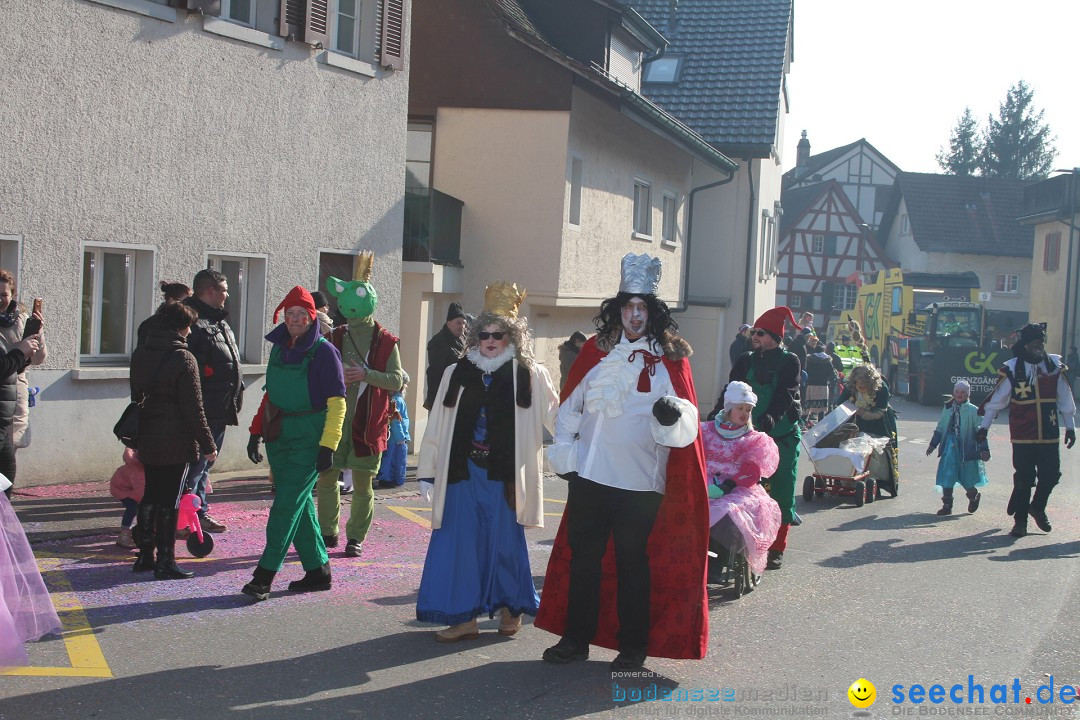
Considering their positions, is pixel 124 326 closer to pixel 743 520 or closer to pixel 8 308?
pixel 8 308

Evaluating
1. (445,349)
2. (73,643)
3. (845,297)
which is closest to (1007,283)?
(845,297)

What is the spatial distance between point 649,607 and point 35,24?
7255 millimetres

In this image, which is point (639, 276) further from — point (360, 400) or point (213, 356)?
point (213, 356)

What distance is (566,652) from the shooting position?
5.91 m

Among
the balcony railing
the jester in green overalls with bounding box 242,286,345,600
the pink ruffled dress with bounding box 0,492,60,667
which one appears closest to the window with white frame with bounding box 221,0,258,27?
the balcony railing

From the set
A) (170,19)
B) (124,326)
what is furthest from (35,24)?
(124,326)

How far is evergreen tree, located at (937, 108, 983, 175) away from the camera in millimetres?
76250

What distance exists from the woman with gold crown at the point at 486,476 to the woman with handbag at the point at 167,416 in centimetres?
162

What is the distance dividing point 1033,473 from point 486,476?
6.69m

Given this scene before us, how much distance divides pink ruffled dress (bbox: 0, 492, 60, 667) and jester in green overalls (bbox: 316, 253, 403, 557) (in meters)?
2.91

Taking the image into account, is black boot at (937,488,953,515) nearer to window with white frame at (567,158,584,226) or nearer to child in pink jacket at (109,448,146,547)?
window with white frame at (567,158,584,226)

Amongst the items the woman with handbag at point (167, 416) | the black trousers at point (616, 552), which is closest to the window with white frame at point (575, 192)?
the woman with handbag at point (167, 416)

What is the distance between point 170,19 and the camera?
35.4 ft

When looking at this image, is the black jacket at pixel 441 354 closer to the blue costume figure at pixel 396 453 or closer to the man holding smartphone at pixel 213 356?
the blue costume figure at pixel 396 453
